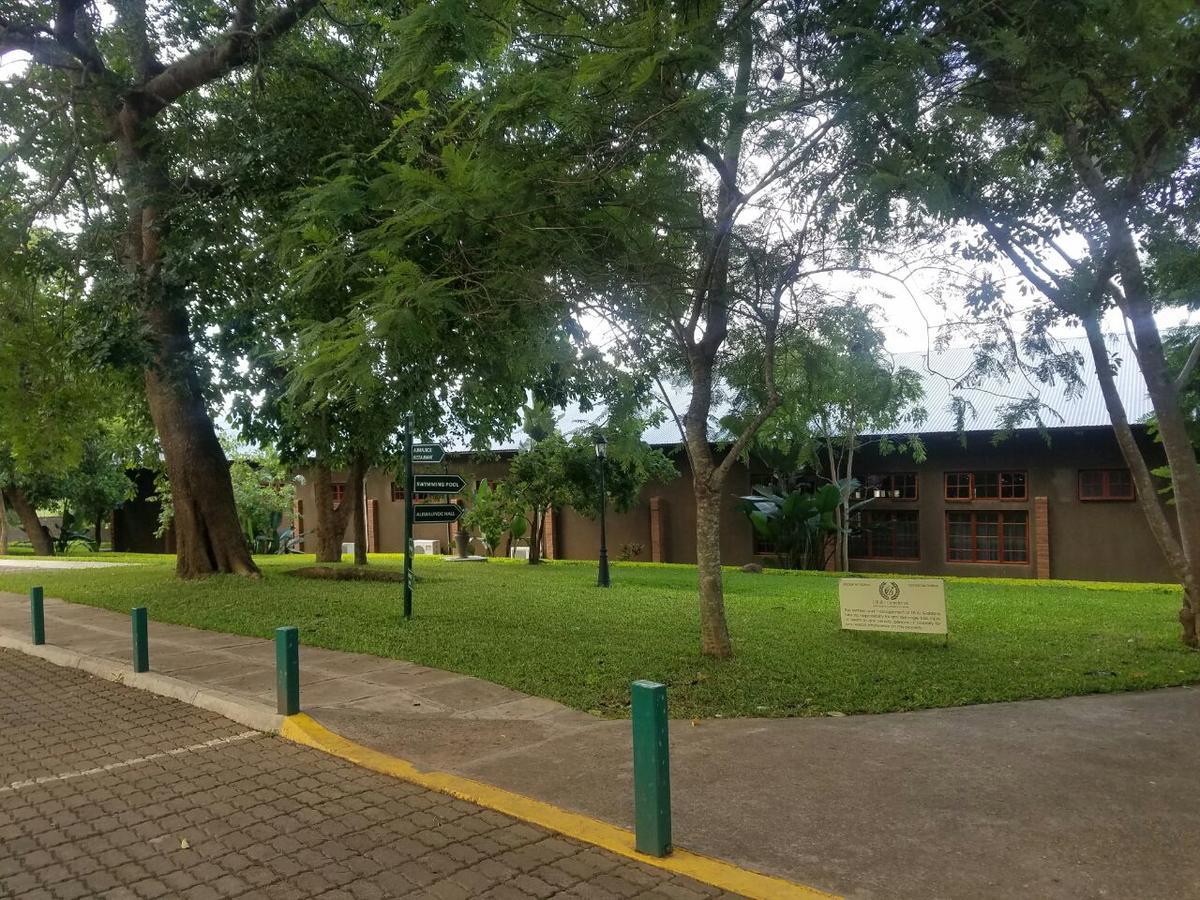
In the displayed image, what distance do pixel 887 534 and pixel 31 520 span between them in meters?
32.1

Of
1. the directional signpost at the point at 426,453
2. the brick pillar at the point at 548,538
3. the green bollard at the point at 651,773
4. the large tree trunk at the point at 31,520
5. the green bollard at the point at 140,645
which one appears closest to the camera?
the green bollard at the point at 651,773

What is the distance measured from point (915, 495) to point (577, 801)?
1882 centimetres

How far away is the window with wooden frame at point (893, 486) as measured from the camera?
73.2 feet

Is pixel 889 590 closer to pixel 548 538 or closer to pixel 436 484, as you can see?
pixel 436 484

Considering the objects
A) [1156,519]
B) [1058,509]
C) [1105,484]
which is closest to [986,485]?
[1058,509]

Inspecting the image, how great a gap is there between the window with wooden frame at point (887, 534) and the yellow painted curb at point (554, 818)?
57.9ft

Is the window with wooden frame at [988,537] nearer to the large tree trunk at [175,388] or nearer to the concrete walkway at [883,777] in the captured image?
the concrete walkway at [883,777]

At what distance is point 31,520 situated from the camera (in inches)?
1390

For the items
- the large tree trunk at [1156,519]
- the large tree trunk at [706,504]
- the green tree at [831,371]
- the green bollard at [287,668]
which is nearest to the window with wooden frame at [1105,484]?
the large tree trunk at [1156,519]

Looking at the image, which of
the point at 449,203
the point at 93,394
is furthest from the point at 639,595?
the point at 93,394

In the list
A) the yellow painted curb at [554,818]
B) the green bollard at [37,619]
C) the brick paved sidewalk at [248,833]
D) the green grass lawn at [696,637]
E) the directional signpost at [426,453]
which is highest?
the directional signpost at [426,453]

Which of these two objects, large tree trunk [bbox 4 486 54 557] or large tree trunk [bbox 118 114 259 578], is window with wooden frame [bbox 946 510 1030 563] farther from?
large tree trunk [bbox 4 486 54 557]

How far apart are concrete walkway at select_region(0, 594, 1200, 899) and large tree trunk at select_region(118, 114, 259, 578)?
738 centimetres

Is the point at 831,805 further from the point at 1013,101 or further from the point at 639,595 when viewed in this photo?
the point at 639,595
